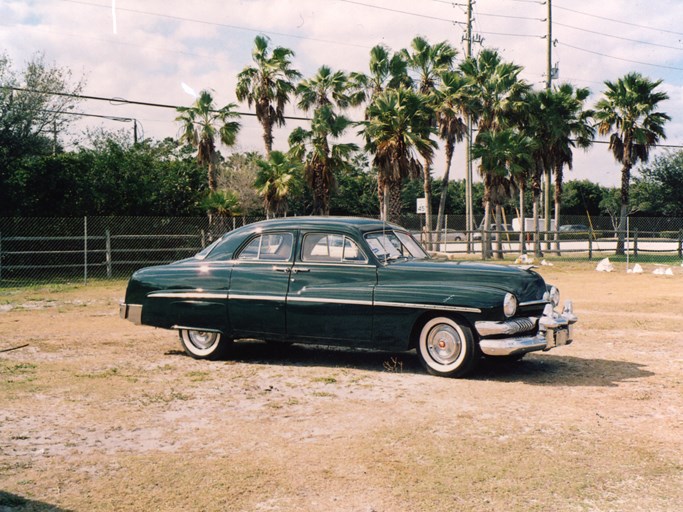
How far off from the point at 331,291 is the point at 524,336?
2114 millimetres

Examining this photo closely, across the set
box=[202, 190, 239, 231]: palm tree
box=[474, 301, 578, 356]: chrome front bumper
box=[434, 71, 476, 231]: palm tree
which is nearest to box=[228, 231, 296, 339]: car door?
box=[474, 301, 578, 356]: chrome front bumper

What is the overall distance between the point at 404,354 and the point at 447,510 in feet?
16.9

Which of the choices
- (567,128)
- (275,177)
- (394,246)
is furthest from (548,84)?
(394,246)

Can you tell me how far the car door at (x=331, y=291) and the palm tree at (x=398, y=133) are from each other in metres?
24.4

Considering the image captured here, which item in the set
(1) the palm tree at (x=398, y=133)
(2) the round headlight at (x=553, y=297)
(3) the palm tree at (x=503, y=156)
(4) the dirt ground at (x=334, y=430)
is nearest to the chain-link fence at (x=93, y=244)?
(1) the palm tree at (x=398, y=133)

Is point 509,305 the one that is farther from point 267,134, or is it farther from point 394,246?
point 267,134

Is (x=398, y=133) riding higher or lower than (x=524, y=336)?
higher

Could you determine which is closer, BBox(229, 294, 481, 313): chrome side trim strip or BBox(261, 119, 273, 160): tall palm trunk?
BBox(229, 294, 481, 313): chrome side trim strip

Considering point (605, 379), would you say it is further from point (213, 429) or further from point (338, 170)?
point (338, 170)

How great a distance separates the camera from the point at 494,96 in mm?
38125

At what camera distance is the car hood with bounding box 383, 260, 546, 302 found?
7.87m

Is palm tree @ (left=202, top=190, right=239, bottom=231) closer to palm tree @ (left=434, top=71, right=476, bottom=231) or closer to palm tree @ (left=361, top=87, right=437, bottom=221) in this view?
palm tree @ (left=361, top=87, right=437, bottom=221)

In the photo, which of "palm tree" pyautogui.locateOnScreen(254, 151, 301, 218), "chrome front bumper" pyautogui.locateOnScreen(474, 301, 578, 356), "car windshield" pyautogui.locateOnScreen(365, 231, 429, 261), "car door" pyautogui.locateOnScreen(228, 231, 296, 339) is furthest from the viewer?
"palm tree" pyautogui.locateOnScreen(254, 151, 301, 218)

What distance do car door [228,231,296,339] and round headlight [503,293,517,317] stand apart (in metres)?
2.47
